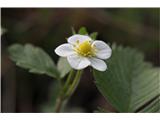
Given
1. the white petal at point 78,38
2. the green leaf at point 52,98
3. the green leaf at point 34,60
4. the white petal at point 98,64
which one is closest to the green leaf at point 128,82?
the white petal at point 98,64

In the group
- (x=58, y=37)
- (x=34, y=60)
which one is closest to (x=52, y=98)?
(x=58, y=37)

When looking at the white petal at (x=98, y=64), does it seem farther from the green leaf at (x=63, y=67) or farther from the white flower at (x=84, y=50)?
the green leaf at (x=63, y=67)

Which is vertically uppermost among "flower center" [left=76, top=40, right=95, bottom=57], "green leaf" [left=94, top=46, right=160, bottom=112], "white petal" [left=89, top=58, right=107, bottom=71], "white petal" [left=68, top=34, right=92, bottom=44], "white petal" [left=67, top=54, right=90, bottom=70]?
"white petal" [left=68, top=34, right=92, bottom=44]

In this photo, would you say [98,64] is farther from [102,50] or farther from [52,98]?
[52,98]

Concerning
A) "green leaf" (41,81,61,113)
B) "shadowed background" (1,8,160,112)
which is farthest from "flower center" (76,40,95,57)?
"shadowed background" (1,8,160,112)

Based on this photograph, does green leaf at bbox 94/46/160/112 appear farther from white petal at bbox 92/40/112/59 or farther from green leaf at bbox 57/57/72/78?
green leaf at bbox 57/57/72/78

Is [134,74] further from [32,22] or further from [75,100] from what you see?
[32,22]

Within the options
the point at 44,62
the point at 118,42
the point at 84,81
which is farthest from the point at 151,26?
the point at 44,62

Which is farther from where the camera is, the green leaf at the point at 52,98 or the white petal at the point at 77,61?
the green leaf at the point at 52,98
